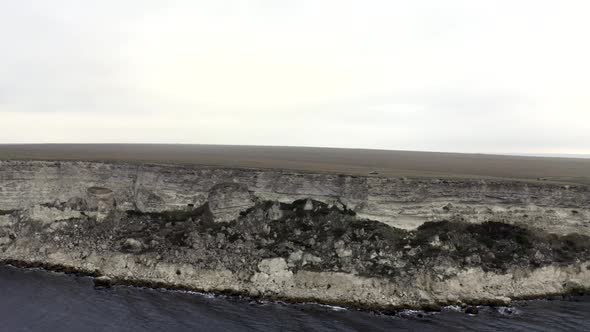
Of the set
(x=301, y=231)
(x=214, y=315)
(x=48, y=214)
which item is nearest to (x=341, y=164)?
(x=301, y=231)

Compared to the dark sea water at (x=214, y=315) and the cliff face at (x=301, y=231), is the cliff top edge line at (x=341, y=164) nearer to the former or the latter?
the cliff face at (x=301, y=231)

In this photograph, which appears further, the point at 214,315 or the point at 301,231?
the point at 301,231

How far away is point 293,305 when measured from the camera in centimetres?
2723

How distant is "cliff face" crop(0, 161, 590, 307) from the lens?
29.3 meters

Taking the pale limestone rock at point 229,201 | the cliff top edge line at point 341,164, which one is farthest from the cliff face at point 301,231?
the cliff top edge line at point 341,164

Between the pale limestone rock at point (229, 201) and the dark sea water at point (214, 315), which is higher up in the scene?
the pale limestone rock at point (229, 201)

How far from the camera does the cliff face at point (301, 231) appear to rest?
29328 mm

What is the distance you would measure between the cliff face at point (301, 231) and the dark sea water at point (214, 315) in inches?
62.6

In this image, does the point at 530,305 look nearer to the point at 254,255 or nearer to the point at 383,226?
the point at 383,226

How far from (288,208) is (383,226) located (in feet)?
27.3

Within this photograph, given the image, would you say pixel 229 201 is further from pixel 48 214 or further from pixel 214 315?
pixel 48 214

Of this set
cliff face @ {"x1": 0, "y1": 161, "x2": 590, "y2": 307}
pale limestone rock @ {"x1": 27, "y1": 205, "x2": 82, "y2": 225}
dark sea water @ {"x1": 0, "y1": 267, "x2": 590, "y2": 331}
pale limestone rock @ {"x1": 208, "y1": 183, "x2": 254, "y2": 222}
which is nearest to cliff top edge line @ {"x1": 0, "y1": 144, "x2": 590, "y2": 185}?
cliff face @ {"x1": 0, "y1": 161, "x2": 590, "y2": 307}

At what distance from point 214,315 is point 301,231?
10.3 meters

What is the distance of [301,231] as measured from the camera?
108 feet
